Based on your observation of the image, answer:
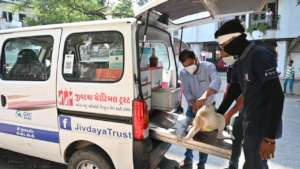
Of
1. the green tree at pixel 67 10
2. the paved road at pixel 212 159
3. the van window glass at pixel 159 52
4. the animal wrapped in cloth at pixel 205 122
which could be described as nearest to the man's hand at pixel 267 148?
Answer: the animal wrapped in cloth at pixel 205 122

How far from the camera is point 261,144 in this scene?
7.68 ft

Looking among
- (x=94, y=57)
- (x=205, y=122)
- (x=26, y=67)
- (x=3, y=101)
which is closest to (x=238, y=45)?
(x=205, y=122)

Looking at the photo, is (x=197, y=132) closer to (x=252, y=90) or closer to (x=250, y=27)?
(x=252, y=90)

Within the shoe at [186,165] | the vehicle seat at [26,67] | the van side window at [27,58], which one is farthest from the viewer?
the shoe at [186,165]

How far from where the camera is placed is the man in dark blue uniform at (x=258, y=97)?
89.4 inches

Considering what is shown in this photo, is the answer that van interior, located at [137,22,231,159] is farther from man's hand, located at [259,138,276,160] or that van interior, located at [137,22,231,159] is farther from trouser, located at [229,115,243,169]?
man's hand, located at [259,138,276,160]

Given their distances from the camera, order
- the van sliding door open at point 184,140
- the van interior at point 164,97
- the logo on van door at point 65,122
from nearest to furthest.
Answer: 1. the van sliding door open at point 184,140
2. the van interior at point 164,97
3. the logo on van door at point 65,122

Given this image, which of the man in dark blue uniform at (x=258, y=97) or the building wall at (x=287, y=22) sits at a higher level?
the building wall at (x=287, y=22)

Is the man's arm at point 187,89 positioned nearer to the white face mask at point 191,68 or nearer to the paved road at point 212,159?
the white face mask at point 191,68

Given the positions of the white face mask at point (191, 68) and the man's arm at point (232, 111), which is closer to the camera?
the man's arm at point (232, 111)

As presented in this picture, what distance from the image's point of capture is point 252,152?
241 centimetres

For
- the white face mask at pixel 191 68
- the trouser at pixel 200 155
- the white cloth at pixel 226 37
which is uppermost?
the white cloth at pixel 226 37

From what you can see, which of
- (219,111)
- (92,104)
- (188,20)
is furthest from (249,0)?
(92,104)

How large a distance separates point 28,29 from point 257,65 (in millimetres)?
2535
